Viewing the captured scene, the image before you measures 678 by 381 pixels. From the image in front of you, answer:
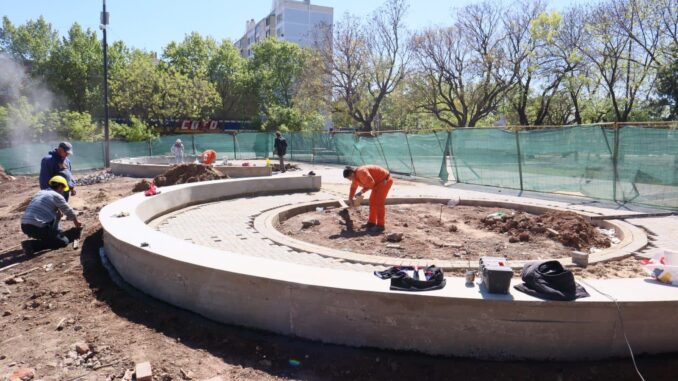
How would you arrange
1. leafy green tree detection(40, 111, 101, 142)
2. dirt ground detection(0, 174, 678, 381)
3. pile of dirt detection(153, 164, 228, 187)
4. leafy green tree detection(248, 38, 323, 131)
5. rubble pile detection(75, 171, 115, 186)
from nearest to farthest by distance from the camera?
dirt ground detection(0, 174, 678, 381) → pile of dirt detection(153, 164, 228, 187) → rubble pile detection(75, 171, 115, 186) → leafy green tree detection(40, 111, 101, 142) → leafy green tree detection(248, 38, 323, 131)

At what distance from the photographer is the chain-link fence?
31.3 ft

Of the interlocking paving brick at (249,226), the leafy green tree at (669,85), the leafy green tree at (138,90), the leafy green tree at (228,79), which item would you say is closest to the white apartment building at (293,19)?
the leafy green tree at (228,79)

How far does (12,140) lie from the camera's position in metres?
31.1

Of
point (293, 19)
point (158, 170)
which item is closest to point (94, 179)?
point (158, 170)

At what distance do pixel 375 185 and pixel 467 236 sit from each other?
5.69 ft

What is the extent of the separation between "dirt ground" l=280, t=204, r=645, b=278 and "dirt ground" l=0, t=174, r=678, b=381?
7.16 ft

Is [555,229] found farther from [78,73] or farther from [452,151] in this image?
[78,73]

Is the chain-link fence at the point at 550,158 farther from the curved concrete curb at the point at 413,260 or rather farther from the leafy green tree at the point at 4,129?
the leafy green tree at the point at 4,129

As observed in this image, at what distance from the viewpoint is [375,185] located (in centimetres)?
720

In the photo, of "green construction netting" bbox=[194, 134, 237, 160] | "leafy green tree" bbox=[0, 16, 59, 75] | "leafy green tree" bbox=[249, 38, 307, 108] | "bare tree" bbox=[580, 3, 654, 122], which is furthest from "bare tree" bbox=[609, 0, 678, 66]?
"leafy green tree" bbox=[0, 16, 59, 75]

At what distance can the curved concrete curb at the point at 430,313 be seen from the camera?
3.14 meters

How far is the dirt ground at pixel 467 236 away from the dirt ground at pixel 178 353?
2.18 m

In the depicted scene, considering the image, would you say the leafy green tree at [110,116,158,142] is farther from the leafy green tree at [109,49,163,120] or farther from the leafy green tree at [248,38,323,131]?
the leafy green tree at [248,38,323,131]

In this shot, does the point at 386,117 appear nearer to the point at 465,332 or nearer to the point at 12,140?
the point at 12,140
